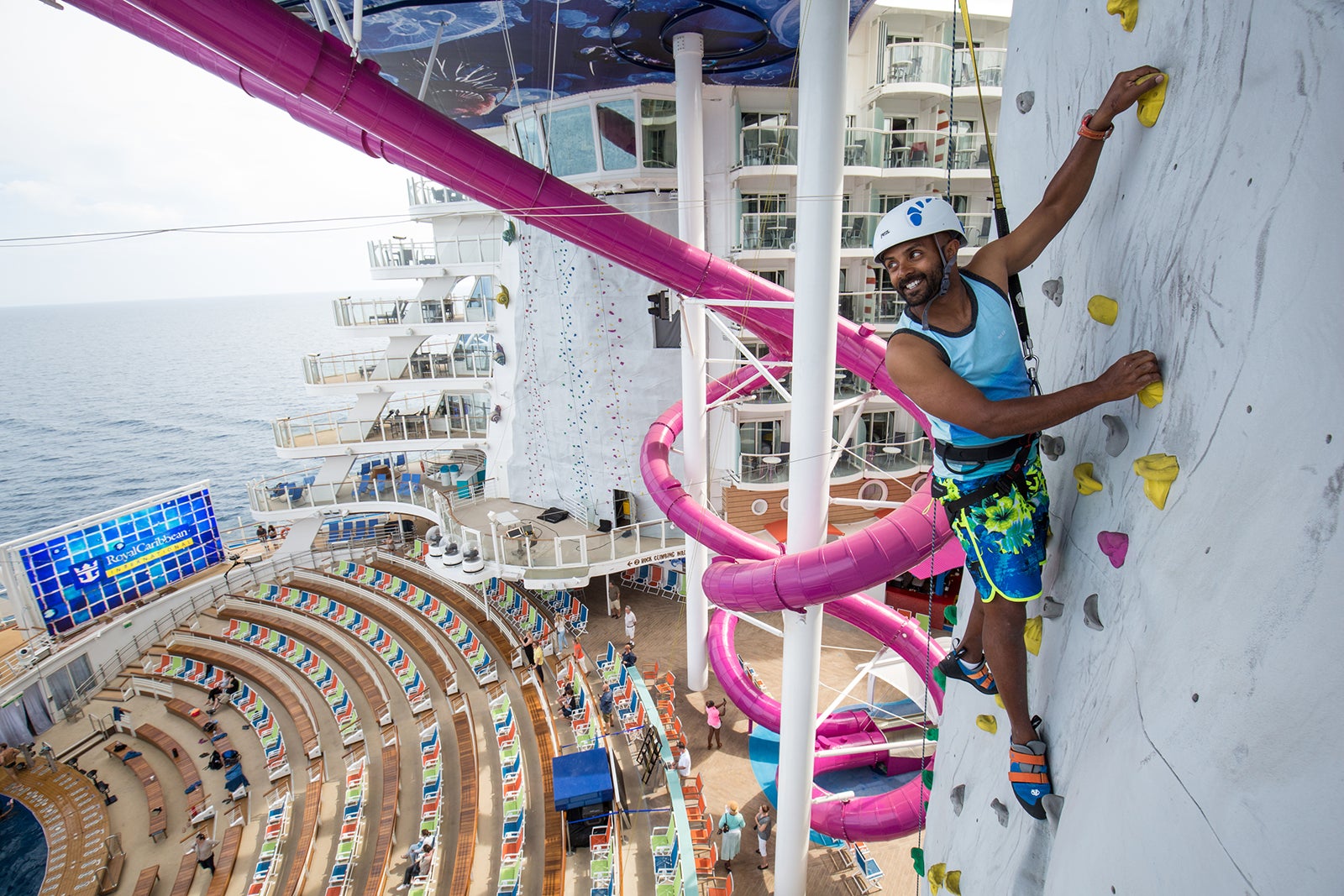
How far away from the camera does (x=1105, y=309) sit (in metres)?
1.85

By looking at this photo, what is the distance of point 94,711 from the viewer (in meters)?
16.5

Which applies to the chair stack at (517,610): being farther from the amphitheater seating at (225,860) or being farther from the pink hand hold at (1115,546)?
the pink hand hold at (1115,546)

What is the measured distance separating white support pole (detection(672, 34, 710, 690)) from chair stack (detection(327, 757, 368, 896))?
694 cm

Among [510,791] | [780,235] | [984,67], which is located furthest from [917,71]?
[510,791]

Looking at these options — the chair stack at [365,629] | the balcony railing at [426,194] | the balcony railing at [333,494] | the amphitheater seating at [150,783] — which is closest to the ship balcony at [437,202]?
the balcony railing at [426,194]

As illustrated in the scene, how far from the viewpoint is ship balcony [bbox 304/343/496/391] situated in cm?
1891

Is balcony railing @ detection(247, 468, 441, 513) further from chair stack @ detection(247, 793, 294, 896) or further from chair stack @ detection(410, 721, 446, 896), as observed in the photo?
chair stack @ detection(247, 793, 294, 896)

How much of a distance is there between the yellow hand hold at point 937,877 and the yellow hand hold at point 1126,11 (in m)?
2.92

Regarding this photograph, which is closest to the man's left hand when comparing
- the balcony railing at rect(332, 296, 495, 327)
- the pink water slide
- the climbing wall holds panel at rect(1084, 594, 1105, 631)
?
the climbing wall holds panel at rect(1084, 594, 1105, 631)

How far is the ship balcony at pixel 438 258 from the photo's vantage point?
1912cm

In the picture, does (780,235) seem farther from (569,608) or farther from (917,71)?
(569,608)

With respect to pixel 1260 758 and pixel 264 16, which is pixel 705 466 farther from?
pixel 1260 758

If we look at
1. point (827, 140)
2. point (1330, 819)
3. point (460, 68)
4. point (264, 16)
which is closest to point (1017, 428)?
point (1330, 819)

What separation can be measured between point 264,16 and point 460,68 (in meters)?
6.00
